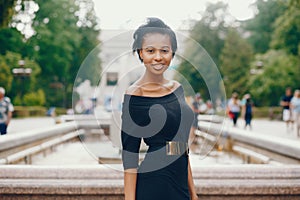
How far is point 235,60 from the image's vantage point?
51969 mm

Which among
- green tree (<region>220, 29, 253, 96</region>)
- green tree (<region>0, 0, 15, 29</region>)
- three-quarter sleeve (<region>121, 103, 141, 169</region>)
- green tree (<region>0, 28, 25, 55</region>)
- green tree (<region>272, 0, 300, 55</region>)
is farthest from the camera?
green tree (<region>220, 29, 253, 96</region>)

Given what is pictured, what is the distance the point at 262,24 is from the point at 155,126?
5561 cm

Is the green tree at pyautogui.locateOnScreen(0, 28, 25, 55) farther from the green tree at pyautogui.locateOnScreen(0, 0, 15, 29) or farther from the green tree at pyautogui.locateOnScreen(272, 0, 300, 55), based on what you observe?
the green tree at pyautogui.locateOnScreen(272, 0, 300, 55)

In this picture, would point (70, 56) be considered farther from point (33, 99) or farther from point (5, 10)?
point (5, 10)

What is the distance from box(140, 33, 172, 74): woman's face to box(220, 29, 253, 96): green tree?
49170 millimetres

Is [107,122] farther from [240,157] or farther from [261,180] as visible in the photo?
[261,180]

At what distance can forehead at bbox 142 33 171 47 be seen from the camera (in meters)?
2.54

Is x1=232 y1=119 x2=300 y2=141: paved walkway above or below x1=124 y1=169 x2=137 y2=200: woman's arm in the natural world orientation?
below

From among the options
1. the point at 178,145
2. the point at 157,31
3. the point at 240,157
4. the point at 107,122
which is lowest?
the point at 240,157

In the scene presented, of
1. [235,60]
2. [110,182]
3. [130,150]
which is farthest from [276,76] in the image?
[130,150]

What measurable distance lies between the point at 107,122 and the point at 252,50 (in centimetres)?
4527

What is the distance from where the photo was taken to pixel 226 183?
420 centimetres

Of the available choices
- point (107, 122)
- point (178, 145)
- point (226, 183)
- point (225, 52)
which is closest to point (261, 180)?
point (226, 183)

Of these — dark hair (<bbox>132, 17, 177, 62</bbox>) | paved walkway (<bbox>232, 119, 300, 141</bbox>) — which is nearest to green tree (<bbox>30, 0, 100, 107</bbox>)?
paved walkway (<bbox>232, 119, 300, 141</bbox>)
